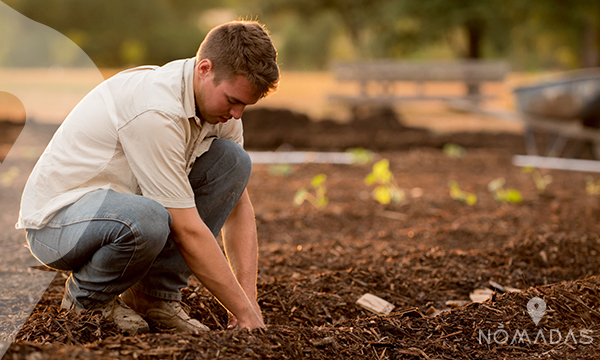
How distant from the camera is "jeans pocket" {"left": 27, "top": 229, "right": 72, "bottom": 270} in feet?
Answer: 6.79

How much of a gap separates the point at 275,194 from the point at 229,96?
3.58 meters

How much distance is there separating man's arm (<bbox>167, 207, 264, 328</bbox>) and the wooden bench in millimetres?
10720

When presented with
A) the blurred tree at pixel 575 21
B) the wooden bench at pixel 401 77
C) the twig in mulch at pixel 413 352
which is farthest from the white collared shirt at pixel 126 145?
the wooden bench at pixel 401 77

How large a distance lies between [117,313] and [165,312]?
20 centimetres

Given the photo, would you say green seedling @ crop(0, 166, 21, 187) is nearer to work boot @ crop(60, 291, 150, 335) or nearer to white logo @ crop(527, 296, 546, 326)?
work boot @ crop(60, 291, 150, 335)

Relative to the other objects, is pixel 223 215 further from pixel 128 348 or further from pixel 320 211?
pixel 320 211

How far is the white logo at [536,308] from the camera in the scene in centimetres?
227

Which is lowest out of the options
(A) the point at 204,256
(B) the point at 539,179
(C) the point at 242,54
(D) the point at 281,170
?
(B) the point at 539,179

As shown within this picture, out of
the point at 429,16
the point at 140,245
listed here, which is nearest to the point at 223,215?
the point at 140,245

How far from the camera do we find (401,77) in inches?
506

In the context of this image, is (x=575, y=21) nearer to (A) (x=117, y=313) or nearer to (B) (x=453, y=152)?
(B) (x=453, y=152)

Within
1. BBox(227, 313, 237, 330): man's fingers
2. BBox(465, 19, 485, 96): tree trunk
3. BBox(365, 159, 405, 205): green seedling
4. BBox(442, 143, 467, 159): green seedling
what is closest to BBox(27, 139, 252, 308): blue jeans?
BBox(227, 313, 237, 330): man's fingers

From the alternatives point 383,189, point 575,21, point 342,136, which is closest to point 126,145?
point 383,189

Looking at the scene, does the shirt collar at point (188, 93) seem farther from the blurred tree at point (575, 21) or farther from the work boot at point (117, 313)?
the blurred tree at point (575, 21)
